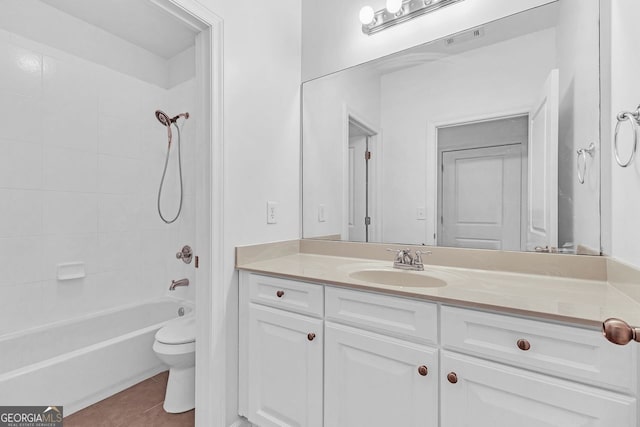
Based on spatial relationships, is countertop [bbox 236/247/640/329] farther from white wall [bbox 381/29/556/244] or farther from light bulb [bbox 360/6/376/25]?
light bulb [bbox 360/6/376/25]

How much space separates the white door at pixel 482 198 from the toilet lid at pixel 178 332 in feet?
5.01

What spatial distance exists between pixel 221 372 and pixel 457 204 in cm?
142

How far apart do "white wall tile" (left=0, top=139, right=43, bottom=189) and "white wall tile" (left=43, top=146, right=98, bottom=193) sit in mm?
44

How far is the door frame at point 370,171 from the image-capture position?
1731 mm

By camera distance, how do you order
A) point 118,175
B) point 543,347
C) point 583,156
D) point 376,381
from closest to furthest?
point 543,347 → point 376,381 → point 583,156 → point 118,175

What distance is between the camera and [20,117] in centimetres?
185

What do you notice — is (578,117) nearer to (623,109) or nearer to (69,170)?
(623,109)

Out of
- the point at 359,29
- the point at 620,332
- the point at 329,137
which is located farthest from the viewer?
the point at 329,137

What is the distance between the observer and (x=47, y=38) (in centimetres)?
196

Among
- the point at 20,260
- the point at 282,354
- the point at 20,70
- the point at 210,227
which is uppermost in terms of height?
the point at 20,70

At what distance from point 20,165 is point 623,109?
300 centimetres


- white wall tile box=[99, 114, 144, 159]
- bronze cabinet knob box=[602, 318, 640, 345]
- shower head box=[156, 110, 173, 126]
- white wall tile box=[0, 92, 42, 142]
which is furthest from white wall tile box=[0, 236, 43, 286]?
bronze cabinet knob box=[602, 318, 640, 345]

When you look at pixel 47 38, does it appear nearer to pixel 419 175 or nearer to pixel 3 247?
pixel 3 247

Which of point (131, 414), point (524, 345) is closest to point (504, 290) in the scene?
point (524, 345)
